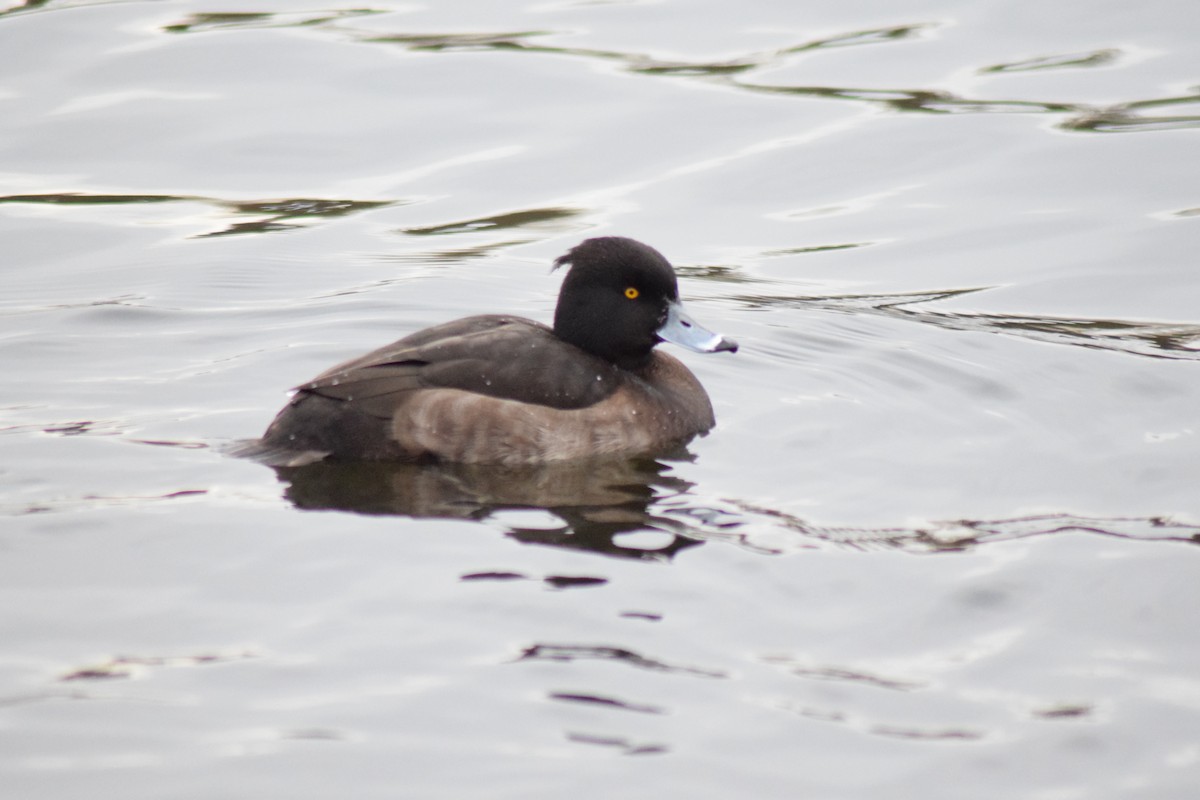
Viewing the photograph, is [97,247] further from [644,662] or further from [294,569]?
[644,662]

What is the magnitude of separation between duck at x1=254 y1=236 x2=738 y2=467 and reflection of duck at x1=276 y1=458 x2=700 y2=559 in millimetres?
82

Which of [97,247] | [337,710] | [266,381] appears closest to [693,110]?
[97,247]

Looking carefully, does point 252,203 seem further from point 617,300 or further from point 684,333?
point 684,333

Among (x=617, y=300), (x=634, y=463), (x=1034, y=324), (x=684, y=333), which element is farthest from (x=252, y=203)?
(x=1034, y=324)

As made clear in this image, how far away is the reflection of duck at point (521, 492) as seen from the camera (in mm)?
5934

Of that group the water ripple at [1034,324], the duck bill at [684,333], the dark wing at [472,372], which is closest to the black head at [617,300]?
the duck bill at [684,333]

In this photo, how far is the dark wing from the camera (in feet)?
22.3

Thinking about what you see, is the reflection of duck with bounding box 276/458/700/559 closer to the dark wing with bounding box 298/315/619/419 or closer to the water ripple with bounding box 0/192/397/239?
the dark wing with bounding box 298/315/619/419

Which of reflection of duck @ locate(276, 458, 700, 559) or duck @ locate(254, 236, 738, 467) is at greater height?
duck @ locate(254, 236, 738, 467)

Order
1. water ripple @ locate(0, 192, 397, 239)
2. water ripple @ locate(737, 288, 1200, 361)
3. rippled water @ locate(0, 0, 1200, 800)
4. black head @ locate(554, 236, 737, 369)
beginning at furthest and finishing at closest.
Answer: water ripple @ locate(0, 192, 397, 239)
water ripple @ locate(737, 288, 1200, 361)
black head @ locate(554, 236, 737, 369)
rippled water @ locate(0, 0, 1200, 800)

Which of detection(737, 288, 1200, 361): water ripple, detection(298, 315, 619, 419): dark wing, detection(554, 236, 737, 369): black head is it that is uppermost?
detection(554, 236, 737, 369): black head

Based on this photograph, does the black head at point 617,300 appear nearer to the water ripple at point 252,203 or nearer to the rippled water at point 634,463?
the rippled water at point 634,463

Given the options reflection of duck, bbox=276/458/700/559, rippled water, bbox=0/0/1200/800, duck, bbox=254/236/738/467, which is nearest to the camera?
rippled water, bbox=0/0/1200/800

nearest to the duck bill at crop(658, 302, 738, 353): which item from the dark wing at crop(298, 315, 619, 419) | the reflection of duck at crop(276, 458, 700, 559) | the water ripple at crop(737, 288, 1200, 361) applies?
the dark wing at crop(298, 315, 619, 419)
